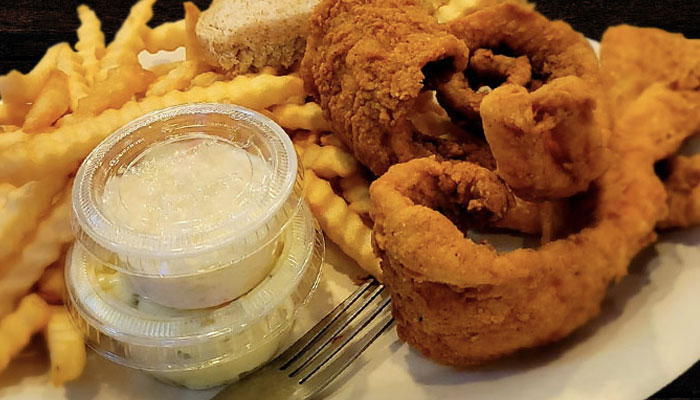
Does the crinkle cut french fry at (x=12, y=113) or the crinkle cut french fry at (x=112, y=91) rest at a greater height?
the crinkle cut french fry at (x=112, y=91)

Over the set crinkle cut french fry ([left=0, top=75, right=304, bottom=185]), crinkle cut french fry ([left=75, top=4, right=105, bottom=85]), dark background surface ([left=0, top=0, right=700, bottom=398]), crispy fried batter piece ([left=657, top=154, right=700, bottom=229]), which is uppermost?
crispy fried batter piece ([left=657, top=154, right=700, bottom=229])

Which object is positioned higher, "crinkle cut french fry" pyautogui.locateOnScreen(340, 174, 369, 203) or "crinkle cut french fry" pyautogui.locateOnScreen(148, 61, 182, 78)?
"crinkle cut french fry" pyautogui.locateOnScreen(340, 174, 369, 203)

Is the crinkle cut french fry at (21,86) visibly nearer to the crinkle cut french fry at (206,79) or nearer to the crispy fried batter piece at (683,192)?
the crinkle cut french fry at (206,79)

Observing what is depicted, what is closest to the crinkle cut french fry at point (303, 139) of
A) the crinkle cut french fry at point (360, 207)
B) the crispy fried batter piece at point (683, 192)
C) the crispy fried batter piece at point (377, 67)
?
the crispy fried batter piece at point (377, 67)

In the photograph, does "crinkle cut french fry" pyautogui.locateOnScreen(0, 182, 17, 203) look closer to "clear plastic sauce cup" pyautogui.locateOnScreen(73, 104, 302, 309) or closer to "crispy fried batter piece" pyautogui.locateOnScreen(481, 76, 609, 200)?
"clear plastic sauce cup" pyautogui.locateOnScreen(73, 104, 302, 309)

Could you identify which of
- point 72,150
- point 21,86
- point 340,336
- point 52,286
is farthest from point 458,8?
point 52,286

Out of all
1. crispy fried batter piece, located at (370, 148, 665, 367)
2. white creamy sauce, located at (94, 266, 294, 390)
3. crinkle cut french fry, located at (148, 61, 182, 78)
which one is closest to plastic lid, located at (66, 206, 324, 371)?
white creamy sauce, located at (94, 266, 294, 390)
